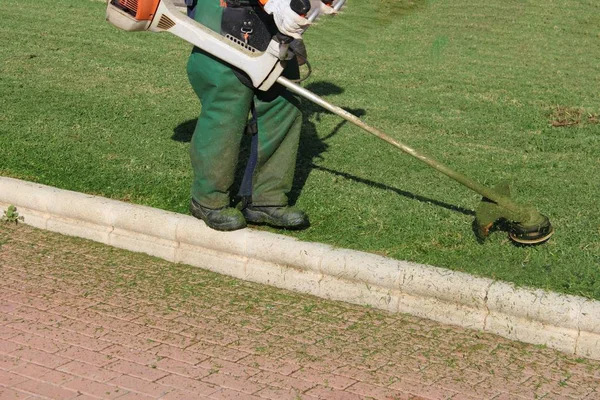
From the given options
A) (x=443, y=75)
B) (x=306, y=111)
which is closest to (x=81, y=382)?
(x=306, y=111)

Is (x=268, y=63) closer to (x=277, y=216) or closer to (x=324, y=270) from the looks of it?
(x=277, y=216)

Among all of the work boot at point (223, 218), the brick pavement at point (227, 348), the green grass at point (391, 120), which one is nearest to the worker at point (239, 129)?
the work boot at point (223, 218)

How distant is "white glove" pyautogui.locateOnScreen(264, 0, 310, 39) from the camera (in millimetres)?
4840

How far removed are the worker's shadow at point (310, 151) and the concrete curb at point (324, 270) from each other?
0.69 meters

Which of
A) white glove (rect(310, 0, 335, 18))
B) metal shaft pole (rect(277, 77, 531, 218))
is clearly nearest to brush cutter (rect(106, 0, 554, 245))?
metal shaft pole (rect(277, 77, 531, 218))

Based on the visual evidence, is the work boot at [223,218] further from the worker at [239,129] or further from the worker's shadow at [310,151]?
the worker's shadow at [310,151]

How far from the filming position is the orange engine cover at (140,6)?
5.12 m

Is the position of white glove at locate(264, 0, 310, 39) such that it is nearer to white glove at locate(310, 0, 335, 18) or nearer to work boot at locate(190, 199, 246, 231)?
white glove at locate(310, 0, 335, 18)

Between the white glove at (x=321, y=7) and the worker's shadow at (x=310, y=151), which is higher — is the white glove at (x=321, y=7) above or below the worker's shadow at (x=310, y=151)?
above

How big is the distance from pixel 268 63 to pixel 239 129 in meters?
0.42

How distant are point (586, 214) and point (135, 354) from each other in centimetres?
288

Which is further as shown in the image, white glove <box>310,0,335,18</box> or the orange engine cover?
the orange engine cover

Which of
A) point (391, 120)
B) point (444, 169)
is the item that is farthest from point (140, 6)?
point (391, 120)

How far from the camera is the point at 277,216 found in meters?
5.50
